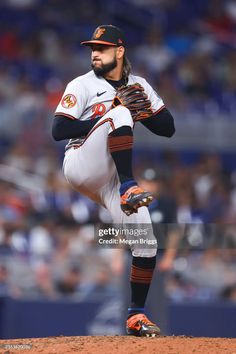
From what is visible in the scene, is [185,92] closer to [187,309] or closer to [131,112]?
[187,309]

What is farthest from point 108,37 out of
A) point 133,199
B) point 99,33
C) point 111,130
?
point 133,199

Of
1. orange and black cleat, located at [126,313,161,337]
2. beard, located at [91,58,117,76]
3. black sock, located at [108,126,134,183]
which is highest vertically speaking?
beard, located at [91,58,117,76]

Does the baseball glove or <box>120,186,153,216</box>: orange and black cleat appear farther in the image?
the baseball glove

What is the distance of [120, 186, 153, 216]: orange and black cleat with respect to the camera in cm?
466

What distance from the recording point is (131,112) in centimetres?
502

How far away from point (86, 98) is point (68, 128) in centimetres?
24

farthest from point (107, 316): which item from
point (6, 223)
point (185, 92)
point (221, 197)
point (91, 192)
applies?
point (185, 92)

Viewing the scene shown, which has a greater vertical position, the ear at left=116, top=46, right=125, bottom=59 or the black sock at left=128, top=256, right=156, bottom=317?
the ear at left=116, top=46, right=125, bottom=59

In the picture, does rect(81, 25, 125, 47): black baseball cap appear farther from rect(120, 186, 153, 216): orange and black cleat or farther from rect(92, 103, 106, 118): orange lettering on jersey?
rect(120, 186, 153, 216): orange and black cleat

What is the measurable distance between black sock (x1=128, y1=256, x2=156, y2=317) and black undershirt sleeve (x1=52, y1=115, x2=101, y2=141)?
837 mm

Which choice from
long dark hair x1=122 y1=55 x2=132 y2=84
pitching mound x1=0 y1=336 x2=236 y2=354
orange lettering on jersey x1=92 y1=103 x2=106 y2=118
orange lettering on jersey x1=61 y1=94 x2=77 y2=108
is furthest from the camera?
long dark hair x1=122 y1=55 x2=132 y2=84

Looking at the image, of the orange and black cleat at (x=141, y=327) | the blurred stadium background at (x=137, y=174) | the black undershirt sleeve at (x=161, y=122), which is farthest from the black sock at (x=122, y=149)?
the blurred stadium background at (x=137, y=174)

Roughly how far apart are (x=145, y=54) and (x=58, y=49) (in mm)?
1375

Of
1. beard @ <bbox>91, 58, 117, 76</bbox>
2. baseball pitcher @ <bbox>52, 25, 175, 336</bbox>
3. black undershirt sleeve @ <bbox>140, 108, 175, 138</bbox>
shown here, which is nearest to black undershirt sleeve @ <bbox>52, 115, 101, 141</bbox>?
baseball pitcher @ <bbox>52, 25, 175, 336</bbox>
